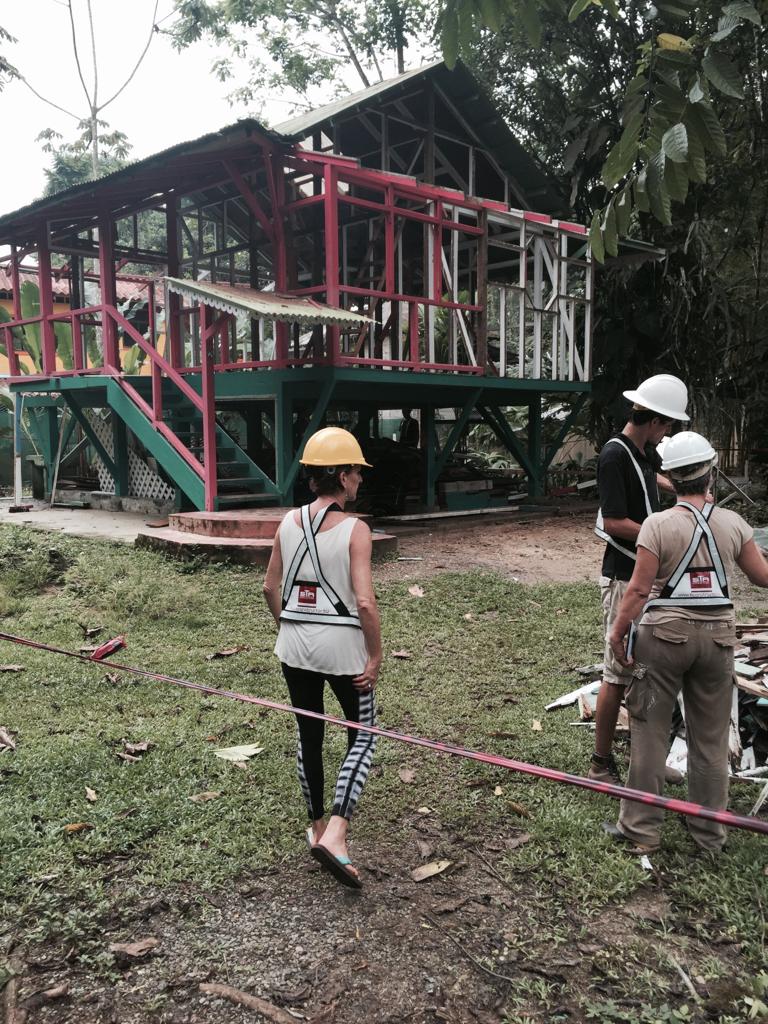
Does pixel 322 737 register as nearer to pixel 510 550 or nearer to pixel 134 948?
pixel 134 948

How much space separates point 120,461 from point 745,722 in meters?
11.5

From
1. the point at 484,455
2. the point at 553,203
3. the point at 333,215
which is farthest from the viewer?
the point at 484,455

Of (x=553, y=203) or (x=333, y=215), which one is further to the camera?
(x=553, y=203)

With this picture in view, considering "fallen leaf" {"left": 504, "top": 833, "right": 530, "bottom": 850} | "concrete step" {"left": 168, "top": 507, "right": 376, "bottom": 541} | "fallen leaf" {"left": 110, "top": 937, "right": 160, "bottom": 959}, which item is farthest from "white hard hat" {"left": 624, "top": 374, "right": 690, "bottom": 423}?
"concrete step" {"left": 168, "top": 507, "right": 376, "bottom": 541}

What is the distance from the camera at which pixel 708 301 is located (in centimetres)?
1534

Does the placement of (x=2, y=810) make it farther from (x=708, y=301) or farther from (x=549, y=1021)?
(x=708, y=301)

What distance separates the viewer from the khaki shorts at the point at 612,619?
12.2ft

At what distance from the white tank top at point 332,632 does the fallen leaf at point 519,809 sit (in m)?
1.15

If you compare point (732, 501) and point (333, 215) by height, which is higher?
point (333, 215)

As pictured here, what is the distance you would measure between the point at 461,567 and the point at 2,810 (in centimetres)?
642

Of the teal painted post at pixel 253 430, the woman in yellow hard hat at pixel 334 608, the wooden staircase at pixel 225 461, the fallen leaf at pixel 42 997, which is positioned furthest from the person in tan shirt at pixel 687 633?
the teal painted post at pixel 253 430

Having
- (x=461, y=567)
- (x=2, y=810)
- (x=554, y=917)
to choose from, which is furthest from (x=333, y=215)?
(x=554, y=917)

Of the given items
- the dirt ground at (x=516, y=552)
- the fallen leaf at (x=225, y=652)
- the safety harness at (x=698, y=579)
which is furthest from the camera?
the dirt ground at (x=516, y=552)

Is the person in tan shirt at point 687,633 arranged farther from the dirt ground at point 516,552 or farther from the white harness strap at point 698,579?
the dirt ground at point 516,552
